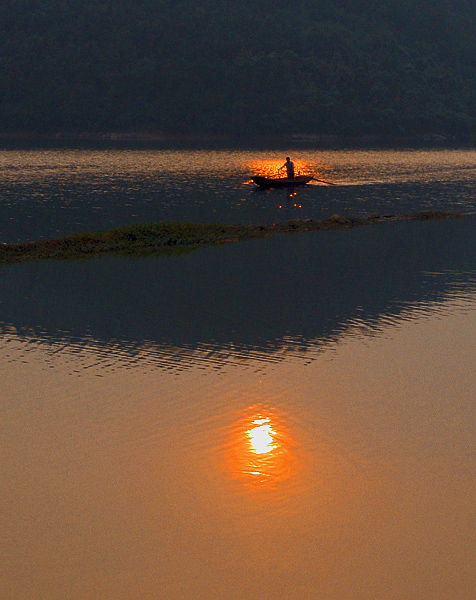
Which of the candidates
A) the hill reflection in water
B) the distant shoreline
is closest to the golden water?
the hill reflection in water

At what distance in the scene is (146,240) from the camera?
4153cm

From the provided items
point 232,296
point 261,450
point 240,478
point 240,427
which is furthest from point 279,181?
point 240,478

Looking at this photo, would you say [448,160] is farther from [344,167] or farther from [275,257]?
[275,257]

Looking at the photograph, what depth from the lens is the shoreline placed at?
126 feet

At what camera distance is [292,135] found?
607ft

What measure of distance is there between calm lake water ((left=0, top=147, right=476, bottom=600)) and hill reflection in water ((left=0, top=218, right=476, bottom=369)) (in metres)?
0.13

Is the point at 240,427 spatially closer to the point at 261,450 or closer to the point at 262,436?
the point at 262,436

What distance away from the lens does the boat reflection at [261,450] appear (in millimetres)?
15102

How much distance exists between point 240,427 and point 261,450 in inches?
51.1

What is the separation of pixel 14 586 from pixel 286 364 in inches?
454

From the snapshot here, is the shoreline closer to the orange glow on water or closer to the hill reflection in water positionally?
the hill reflection in water

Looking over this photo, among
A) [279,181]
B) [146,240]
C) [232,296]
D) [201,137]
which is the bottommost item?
[232,296]

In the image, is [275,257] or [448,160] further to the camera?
[448,160]

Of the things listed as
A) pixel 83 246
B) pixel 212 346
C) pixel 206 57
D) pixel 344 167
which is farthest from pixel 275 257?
pixel 206 57
